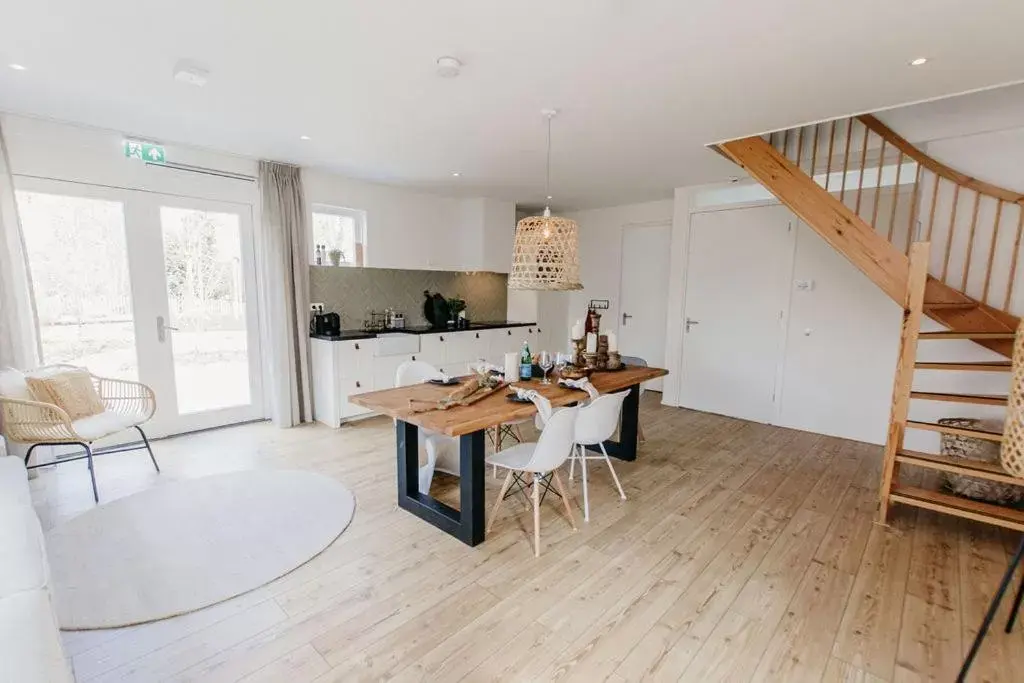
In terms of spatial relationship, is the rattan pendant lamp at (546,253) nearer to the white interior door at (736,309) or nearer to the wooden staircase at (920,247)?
the wooden staircase at (920,247)

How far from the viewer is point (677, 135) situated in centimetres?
331

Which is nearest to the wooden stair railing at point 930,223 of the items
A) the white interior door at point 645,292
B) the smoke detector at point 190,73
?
the white interior door at point 645,292

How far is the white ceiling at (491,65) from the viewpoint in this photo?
186 cm

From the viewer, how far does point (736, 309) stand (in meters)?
4.85

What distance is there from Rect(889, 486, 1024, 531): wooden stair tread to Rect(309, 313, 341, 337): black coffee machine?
4640 millimetres

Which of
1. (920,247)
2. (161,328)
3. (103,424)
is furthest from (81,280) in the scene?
(920,247)

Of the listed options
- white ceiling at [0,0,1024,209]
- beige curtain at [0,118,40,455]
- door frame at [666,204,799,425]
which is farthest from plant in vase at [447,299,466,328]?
beige curtain at [0,118,40,455]

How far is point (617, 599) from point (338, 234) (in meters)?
4.29

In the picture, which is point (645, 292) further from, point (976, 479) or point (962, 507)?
point (962, 507)

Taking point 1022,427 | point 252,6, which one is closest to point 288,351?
point 252,6

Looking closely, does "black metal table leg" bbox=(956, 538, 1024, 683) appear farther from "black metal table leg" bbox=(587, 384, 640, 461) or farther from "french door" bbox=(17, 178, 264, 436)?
"french door" bbox=(17, 178, 264, 436)

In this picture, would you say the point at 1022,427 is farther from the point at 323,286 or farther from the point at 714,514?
the point at 323,286

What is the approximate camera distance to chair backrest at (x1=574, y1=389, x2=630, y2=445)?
103 inches

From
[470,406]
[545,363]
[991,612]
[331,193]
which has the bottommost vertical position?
[991,612]
